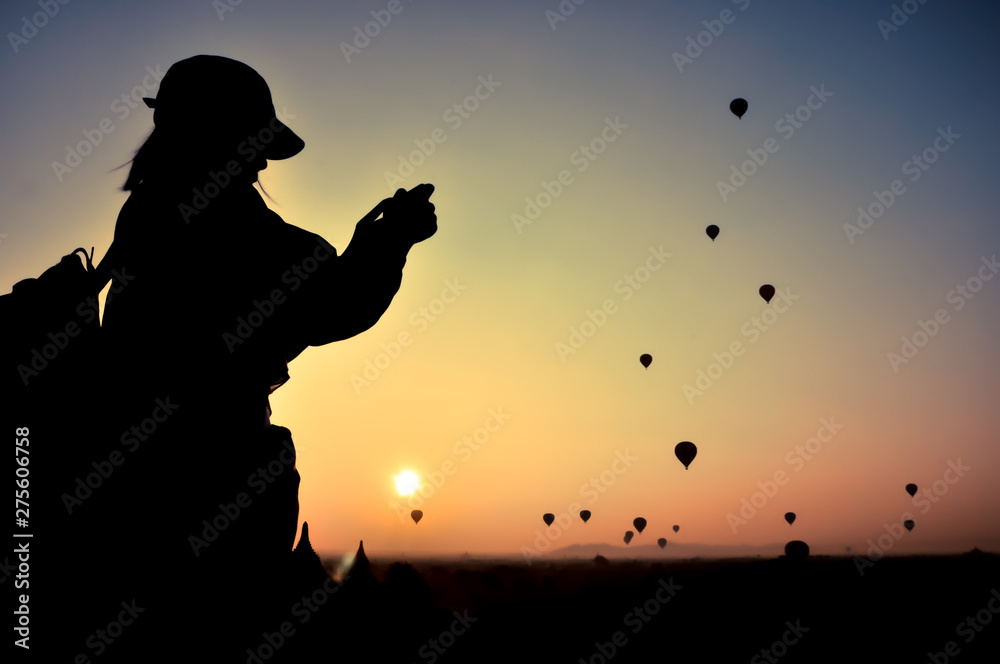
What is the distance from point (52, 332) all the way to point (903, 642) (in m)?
40.9

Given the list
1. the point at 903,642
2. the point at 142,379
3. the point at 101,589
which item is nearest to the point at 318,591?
the point at 101,589

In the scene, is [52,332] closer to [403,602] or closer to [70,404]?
[70,404]

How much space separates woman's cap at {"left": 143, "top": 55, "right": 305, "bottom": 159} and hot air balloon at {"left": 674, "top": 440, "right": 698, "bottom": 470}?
36817 mm

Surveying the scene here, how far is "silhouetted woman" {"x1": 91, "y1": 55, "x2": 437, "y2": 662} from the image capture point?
2.45m

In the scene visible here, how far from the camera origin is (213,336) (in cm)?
270

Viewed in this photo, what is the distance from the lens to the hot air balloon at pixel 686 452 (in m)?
37.3
